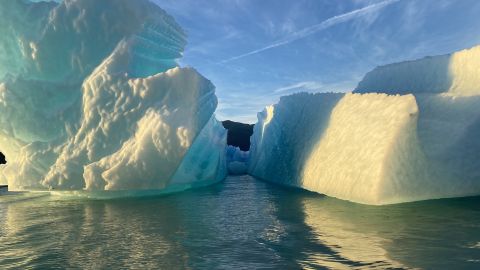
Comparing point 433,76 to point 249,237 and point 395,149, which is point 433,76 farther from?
point 249,237

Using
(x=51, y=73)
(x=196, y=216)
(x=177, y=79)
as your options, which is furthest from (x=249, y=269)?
(x=51, y=73)

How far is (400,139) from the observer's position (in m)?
7.52

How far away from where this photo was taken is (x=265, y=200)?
28.7 feet

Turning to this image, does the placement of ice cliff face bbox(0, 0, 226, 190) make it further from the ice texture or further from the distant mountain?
the distant mountain

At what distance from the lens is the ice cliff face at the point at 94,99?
941 cm

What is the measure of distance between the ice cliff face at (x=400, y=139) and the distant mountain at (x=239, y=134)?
38.0 metres

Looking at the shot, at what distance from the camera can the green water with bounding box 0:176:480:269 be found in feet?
12.8

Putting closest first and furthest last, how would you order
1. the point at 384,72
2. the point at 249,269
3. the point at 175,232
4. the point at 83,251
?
the point at 249,269
the point at 83,251
the point at 175,232
the point at 384,72

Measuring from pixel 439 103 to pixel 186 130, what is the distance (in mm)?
5546

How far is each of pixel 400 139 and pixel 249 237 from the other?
398 cm

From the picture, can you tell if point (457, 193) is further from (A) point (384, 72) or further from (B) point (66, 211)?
(B) point (66, 211)

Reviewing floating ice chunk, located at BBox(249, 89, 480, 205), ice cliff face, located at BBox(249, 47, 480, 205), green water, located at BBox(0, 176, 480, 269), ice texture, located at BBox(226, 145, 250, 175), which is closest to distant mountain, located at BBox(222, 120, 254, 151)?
ice texture, located at BBox(226, 145, 250, 175)

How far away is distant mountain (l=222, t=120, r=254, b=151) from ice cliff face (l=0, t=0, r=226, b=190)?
38.6 metres

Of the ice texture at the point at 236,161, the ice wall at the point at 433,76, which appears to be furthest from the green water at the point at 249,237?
the ice texture at the point at 236,161
